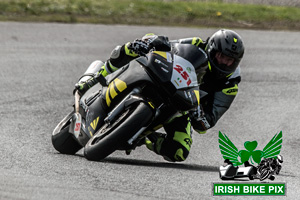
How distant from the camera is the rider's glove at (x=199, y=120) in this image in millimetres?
6641

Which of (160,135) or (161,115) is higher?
(161,115)

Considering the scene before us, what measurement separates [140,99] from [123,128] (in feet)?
1.00

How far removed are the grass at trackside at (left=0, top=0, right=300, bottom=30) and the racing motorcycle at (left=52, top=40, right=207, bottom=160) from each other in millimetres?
8616

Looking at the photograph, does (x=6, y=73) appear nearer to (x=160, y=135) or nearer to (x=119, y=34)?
(x=119, y=34)

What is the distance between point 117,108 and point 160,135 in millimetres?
1142

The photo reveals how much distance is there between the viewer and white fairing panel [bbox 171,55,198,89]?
19.1ft

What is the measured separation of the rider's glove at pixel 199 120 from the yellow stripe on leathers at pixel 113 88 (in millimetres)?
962

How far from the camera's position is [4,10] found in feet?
49.4

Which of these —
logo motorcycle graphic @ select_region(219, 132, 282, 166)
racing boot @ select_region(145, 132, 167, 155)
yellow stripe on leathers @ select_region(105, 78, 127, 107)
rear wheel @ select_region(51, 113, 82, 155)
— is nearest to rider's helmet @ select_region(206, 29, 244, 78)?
logo motorcycle graphic @ select_region(219, 132, 282, 166)

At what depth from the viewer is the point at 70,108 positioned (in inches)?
355

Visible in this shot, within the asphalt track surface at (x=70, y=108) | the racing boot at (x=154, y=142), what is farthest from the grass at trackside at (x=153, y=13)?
the racing boot at (x=154, y=142)

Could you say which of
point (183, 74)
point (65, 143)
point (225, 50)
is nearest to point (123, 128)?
point (183, 74)

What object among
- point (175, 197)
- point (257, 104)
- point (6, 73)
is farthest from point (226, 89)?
point (6, 73)

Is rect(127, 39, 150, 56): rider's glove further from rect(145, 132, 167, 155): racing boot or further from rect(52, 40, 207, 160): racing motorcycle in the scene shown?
rect(145, 132, 167, 155): racing boot
